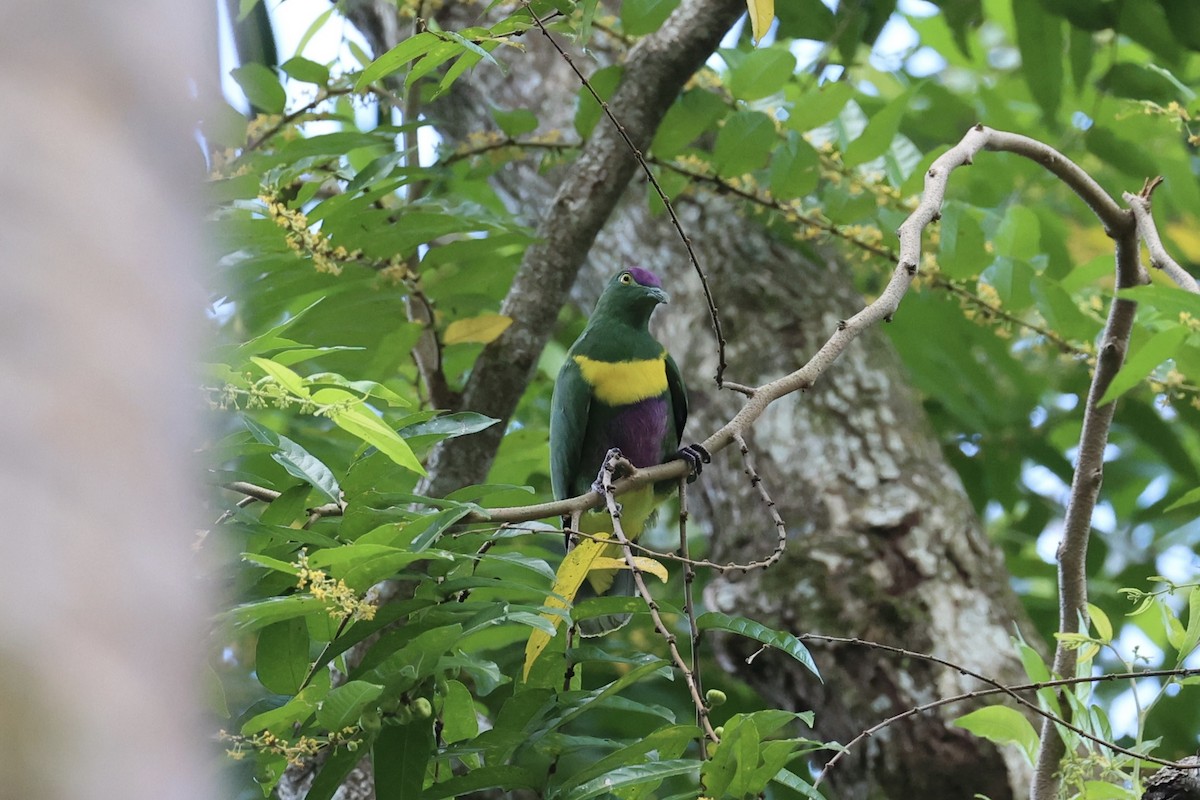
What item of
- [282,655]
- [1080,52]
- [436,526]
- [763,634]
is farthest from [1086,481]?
[1080,52]

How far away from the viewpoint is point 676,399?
134 inches

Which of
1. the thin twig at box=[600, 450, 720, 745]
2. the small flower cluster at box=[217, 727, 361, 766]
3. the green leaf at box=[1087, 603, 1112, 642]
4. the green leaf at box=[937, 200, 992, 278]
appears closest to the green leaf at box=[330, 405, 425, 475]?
the thin twig at box=[600, 450, 720, 745]

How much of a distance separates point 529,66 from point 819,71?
111cm

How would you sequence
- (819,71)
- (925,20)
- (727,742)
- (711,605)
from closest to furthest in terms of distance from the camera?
(727,742)
(711,605)
(819,71)
(925,20)

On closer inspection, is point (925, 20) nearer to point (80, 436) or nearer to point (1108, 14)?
point (1108, 14)

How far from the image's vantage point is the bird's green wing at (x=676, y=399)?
3.36 metres

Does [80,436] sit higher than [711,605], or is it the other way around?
[80,436]

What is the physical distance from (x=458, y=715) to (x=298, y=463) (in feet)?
1.72

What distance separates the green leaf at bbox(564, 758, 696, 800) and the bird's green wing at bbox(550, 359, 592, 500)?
5.17 feet

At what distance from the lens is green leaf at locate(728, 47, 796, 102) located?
3.24 meters

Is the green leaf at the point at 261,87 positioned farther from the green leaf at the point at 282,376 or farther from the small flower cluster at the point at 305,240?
the green leaf at the point at 282,376

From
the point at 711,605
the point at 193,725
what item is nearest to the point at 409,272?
the point at 711,605

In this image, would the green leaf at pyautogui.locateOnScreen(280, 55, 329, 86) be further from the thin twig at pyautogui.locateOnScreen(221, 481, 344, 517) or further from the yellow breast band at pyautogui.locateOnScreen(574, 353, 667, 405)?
the thin twig at pyautogui.locateOnScreen(221, 481, 344, 517)

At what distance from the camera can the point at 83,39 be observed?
2.16 ft
